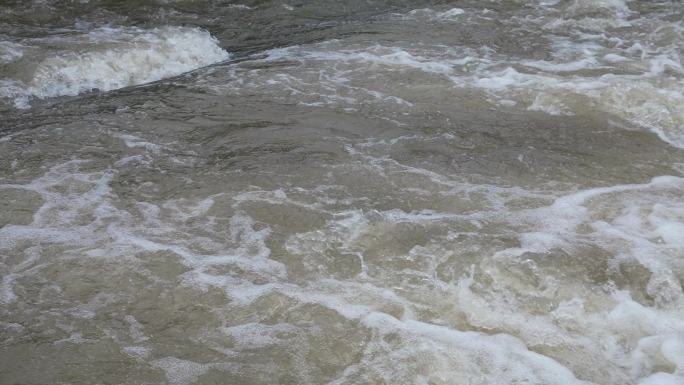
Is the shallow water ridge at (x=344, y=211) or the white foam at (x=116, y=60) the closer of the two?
the shallow water ridge at (x=344, y=211)

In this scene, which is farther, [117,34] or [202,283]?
[117,34]

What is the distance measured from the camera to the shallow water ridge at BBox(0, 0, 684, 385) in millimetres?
3082

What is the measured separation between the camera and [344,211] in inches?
162

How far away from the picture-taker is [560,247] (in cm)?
377

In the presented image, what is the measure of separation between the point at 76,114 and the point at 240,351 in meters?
3.52

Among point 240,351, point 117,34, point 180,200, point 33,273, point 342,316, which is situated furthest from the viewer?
point 117,34

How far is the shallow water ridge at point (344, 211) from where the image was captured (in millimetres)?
3082

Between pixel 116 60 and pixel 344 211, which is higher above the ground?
pixel 116 60

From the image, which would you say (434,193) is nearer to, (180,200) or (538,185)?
(538,185)

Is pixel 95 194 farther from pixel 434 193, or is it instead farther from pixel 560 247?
pixel 560 247

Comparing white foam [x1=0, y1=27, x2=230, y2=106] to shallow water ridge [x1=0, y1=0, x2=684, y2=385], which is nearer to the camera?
shallow water ridge [x1=0, y1=0, x2=684, y2=385]

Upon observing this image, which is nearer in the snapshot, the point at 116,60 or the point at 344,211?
the point at 344,211

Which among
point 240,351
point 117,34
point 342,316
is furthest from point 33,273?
point 117,34

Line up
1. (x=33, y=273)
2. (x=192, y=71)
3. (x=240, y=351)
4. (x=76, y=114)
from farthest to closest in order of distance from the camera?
(x=192, y=71) < (x=76, y=114) < (x=33, y=273) < (x=240, y=351)
